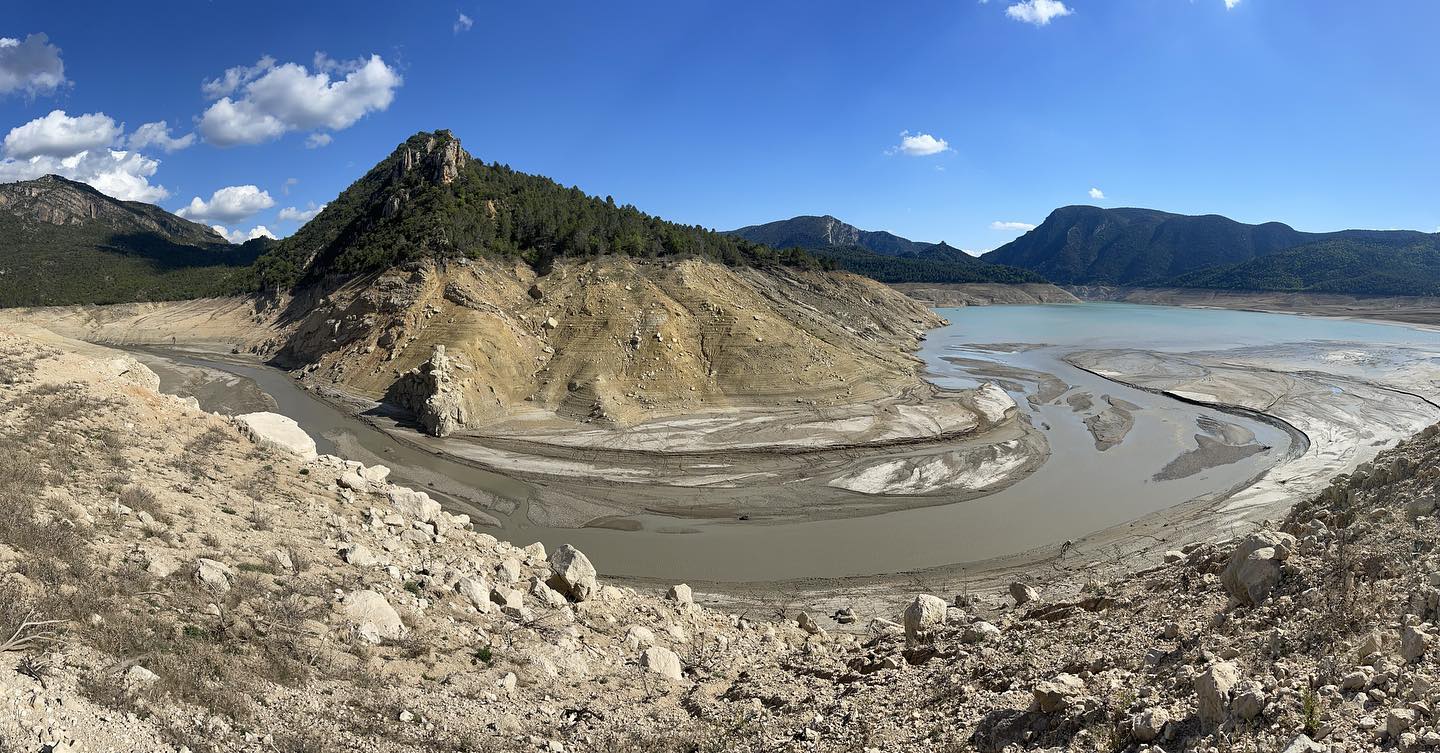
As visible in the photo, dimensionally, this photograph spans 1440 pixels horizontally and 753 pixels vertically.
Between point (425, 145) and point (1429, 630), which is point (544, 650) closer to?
point (1429, 630)

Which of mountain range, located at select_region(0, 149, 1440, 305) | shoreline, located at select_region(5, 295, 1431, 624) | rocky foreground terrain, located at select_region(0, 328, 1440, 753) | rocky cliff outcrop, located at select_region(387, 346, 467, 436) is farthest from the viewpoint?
mountain range, located at select_region(0, 149, 1440, 305)

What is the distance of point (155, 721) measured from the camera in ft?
19.8

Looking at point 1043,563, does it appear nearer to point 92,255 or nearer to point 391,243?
point 391,243

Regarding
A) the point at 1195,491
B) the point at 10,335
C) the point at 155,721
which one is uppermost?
the point at 10,335

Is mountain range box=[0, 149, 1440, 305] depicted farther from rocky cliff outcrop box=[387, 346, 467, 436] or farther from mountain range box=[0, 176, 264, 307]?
rocky cliff outcrop box=[387, 346, 467, 436]

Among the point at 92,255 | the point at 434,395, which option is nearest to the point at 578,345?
the point at 434,395

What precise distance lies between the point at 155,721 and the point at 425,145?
110172 mm

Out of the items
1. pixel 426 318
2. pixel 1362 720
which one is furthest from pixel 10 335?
pixel 1362 720

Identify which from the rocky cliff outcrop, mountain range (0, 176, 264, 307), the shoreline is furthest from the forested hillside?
the shoreline

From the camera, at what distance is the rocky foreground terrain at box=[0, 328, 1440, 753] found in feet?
20.2

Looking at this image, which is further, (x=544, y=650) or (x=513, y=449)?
(x=513, y=449)

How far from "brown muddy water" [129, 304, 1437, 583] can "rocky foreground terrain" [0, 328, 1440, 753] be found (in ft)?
23.6

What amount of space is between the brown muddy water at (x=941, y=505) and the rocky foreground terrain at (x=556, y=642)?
7207 mm

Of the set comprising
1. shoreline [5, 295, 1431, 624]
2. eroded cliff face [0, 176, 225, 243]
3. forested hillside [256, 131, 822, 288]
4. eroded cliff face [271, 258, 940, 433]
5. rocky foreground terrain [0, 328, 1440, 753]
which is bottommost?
shoreline [5, 295, 1431, 624]
